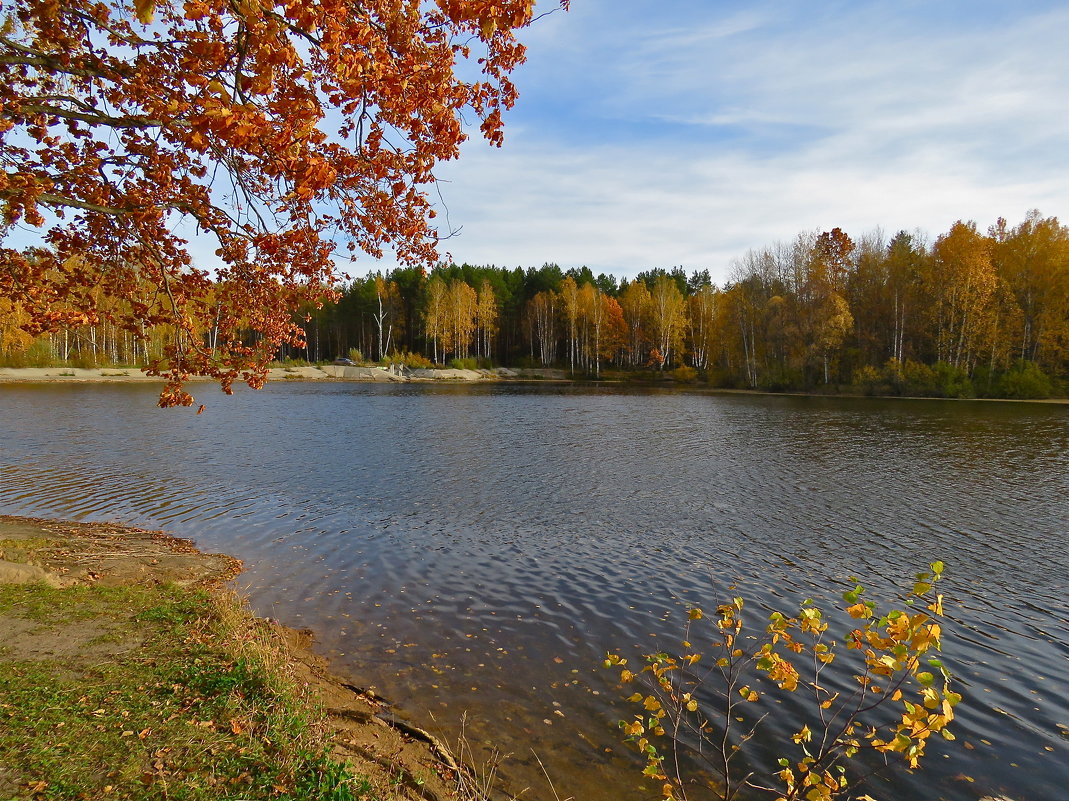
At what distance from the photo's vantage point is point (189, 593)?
893 cm

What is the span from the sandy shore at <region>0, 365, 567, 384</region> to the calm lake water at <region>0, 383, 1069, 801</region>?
40.9 meters

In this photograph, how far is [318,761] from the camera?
4.79 meters

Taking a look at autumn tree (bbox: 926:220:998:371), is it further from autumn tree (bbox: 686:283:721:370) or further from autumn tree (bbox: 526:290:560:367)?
autumn tree (bbox: 526:290:560:367)

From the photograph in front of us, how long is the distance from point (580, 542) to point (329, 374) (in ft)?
251

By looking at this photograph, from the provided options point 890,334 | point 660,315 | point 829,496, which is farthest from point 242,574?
point 660,315

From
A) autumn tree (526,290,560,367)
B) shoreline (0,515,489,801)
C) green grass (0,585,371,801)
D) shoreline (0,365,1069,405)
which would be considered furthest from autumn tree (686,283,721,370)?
green grass (0,585,371,801)

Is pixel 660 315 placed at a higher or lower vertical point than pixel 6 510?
higher

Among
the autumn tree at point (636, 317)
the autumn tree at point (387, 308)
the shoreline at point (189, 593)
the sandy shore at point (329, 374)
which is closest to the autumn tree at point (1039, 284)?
the autumn tree at point (636, 317)

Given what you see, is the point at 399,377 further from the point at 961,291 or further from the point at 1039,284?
the point at 1039,284

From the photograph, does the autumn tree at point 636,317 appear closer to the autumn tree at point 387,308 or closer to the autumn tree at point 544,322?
the autumn tree at point 544,322

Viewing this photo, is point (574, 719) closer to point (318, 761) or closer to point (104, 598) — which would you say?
point (318, 761)

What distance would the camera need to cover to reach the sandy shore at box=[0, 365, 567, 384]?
65.2 meters

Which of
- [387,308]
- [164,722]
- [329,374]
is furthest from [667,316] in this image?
[164,722]

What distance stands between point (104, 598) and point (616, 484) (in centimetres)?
1439
